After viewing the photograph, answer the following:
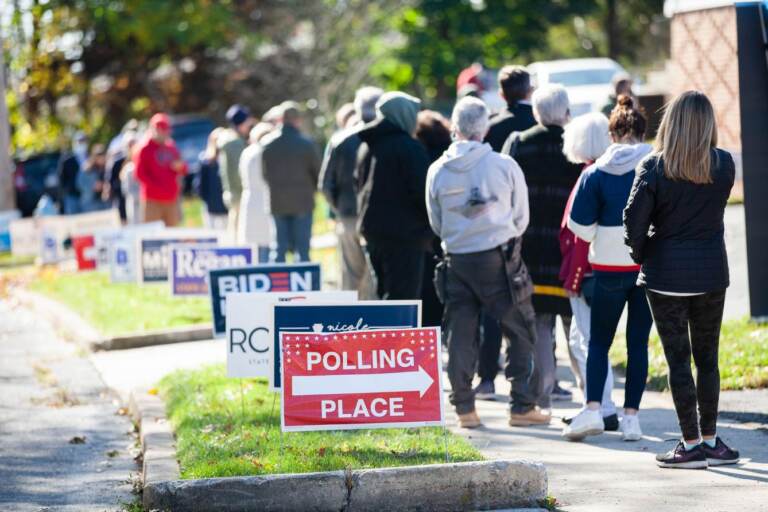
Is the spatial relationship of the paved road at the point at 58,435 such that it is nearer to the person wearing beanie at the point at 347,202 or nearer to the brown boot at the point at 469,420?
the brown boot at the point at 469,420

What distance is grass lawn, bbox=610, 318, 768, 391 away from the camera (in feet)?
31.3

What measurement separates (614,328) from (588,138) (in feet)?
3.68

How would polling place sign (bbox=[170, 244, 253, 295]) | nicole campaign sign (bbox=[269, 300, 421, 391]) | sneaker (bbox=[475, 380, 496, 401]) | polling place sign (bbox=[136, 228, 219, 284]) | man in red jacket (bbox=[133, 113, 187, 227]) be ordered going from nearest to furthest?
nicole campaign sign (bbox=[269, 300, 421, 391]) < sneaker (bbox=[475, 380, 496, 401]) < polling place sign (bbox=[170, 244, 253, 295]) < polling place sign (bbox=[136, 228, 219, 284]) < man in red jacket (bbox=[133, 113, 187, 227])

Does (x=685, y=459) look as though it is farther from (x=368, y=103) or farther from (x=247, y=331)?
(x=368, y=103)

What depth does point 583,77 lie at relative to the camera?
31609 mm

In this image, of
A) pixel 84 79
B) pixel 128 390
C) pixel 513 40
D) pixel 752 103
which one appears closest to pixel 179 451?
pixel 128 390

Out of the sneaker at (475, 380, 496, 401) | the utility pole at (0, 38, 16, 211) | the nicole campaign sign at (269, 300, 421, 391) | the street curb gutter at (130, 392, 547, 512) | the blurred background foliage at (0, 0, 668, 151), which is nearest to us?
the street curb gutter at (130, 392, 547, 512)

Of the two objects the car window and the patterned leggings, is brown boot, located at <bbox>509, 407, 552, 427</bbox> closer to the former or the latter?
the patterned leggings

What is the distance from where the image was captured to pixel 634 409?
8078mm

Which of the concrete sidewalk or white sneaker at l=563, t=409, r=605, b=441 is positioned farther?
white sneaker at l=563, t=409, r=605, b=441

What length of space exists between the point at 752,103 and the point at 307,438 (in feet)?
16.6

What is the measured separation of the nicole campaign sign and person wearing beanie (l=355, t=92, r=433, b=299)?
1.88 meters

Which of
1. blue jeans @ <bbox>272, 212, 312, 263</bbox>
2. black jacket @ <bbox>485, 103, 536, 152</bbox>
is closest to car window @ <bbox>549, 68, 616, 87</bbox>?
blue jeans @ <bbox>272, 212, 312, 263</bbox>

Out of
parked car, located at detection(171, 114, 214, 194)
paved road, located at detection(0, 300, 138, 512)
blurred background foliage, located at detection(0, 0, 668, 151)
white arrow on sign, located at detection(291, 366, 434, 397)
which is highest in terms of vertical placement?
blurred background foliage, located at detection(0, 0, 668, 151)
